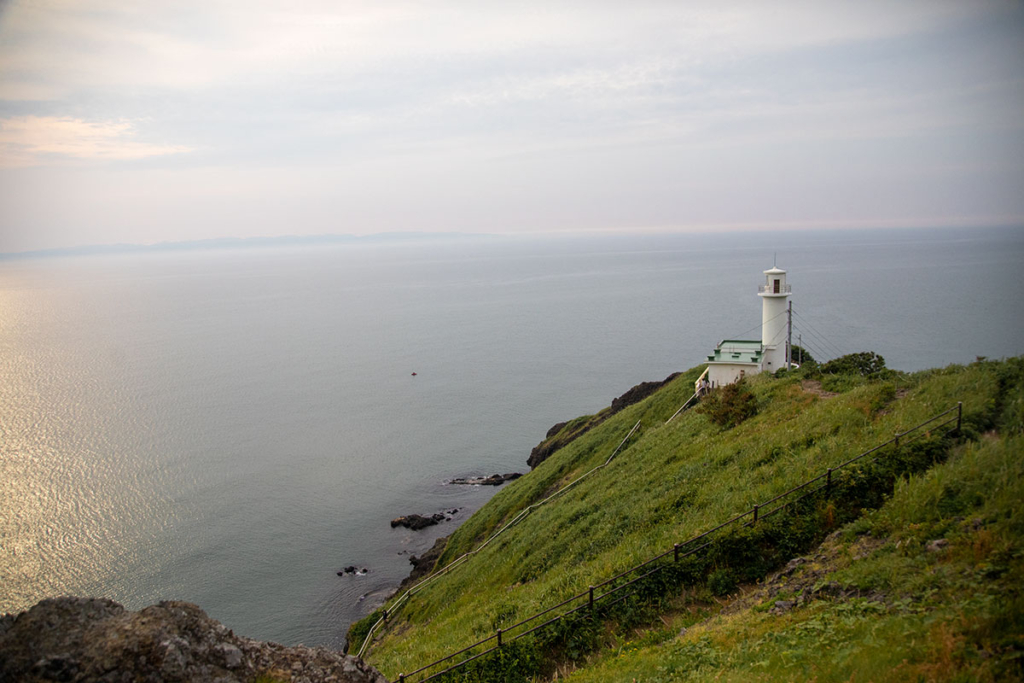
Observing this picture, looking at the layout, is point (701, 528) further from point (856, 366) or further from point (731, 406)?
point (856, 366)

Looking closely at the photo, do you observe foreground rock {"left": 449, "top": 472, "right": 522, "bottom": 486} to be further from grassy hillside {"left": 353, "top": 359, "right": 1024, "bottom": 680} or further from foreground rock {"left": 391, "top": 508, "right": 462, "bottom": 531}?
grassy hillside {"left": 353, "top": 359, "right": 1024, "bottom": 680}

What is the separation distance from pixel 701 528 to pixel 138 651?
13357 millimetres

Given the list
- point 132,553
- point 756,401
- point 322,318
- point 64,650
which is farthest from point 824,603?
point 322,318

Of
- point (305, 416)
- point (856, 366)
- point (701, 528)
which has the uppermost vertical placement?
point (856, 366)

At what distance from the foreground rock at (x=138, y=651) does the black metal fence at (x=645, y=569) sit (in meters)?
3.97

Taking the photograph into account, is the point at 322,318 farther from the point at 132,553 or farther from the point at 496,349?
the point at 132,553

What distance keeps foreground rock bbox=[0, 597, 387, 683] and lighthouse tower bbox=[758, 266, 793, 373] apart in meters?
34.8

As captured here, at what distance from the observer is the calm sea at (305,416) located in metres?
43.9

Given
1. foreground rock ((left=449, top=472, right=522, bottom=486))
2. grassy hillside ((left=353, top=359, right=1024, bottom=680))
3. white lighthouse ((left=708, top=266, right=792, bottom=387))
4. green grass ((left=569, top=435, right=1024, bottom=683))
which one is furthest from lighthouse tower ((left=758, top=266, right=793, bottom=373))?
foreground rock ((left=449, top=472, right=522, bottom=486))

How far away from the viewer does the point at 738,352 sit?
40.4 metres

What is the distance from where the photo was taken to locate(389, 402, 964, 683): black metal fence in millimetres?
15133

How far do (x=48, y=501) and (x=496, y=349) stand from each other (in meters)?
72.9

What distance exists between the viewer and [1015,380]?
18.8m

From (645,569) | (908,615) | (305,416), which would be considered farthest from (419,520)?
(908,615)
